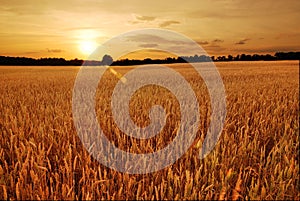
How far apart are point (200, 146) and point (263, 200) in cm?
94

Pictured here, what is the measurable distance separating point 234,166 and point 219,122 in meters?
1.39

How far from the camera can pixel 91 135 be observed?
306 centimetres

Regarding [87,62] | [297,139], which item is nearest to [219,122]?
[297,139]

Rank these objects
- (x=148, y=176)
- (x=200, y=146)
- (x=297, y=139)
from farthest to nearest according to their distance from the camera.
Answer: (x=297, y=139) → (x=200, y=146) → (x=148, y=176)

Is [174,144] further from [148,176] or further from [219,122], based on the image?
[219,122]

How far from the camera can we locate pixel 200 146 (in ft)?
9.02

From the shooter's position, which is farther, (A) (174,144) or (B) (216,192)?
(A) (174,144)

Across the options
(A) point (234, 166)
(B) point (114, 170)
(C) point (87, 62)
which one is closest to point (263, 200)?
(A) point (234, 166)

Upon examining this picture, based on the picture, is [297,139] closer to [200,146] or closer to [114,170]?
[200,146]

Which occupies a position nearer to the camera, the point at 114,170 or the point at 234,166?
the point at 114,170

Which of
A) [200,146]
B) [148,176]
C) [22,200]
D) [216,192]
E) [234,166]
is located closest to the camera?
[22,200]

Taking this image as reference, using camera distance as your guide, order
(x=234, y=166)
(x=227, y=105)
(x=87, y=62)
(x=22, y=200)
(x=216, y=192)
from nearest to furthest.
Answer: (x=22, y=200), (x=216, y=192), (x=234, y=166), (x=227, y=105), (x=87, y=62)

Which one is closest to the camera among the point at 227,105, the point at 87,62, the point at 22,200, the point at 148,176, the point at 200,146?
the point at 22,200

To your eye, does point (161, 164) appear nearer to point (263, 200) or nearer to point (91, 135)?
point (263, 200)
